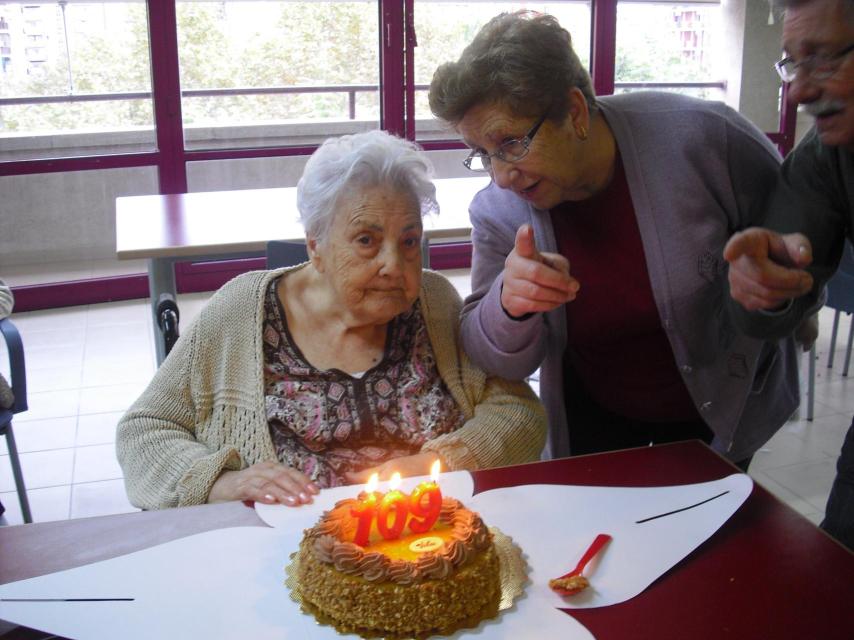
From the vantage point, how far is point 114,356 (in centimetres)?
467

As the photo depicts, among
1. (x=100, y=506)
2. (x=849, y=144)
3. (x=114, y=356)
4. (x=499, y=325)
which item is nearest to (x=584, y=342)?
(x=499, y=325)

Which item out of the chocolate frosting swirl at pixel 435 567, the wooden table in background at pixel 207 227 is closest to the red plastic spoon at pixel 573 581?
the chocolate frosting swirl at pixel 435 567

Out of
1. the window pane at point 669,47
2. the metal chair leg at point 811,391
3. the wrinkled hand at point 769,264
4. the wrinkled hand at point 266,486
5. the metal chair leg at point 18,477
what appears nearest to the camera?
the wrinkled hand at point 769,264

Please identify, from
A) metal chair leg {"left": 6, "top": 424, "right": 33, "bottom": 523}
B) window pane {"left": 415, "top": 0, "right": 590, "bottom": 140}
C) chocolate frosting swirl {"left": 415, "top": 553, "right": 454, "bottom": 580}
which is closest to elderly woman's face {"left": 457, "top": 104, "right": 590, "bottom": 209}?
chocolate frosting swirl {"left": 415, "top": 553, "right": 454, "bottom": 580}

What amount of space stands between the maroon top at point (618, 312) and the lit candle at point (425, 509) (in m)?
0.60

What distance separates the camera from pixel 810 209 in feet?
4.92

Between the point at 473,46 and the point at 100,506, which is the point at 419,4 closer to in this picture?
the point at 100,506

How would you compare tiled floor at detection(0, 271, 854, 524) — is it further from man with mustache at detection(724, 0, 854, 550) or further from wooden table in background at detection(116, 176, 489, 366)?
man with mustache at detection(724, 0, 854, 550)

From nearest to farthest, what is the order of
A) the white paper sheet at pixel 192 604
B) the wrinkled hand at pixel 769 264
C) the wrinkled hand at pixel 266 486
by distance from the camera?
the white paper sheet at pixel 192 604 < the wrinkled hand at pixel 769 264 < the wrinkled hand at pixel 266 486

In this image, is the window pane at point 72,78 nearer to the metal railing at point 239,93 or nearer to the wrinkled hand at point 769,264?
the metal railing at point 239,93

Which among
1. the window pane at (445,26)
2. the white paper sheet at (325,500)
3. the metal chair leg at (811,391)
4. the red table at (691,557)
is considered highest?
the window pane at (445,26)

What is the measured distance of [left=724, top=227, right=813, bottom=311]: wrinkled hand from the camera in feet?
4.48

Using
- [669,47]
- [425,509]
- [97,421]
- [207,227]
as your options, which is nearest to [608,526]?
[425,509]

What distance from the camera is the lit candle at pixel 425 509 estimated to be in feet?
4.23
